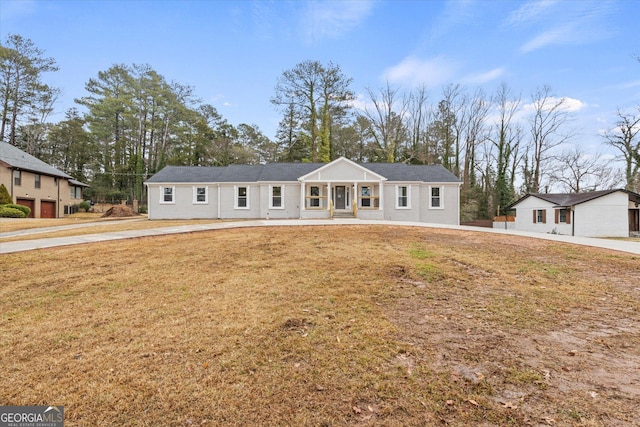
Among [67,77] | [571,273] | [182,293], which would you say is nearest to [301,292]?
[182,293]

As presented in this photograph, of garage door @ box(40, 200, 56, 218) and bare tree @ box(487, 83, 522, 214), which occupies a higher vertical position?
bare tree @ box(487, 83, 522, 214)

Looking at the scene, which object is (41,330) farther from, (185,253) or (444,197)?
(444,197)

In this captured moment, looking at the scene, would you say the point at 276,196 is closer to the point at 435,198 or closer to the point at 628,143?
the point at 435,198

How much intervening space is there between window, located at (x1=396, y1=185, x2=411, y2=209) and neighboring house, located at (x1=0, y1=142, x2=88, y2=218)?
31172 millimetres

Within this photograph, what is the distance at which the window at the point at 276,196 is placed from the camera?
20.4m

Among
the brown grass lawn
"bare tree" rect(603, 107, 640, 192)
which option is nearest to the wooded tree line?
"bare tree" rect(603, 107, 640, 192)

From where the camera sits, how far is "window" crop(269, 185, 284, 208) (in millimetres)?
20391

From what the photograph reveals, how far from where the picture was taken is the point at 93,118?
124 ft

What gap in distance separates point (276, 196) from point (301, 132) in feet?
57.9

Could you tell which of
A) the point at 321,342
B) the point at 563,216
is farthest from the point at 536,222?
the point at 321,342

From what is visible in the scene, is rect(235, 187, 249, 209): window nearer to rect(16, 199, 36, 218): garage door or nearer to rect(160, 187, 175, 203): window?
rect(160, 187, 175, 203): window

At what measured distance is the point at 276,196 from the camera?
20.5m

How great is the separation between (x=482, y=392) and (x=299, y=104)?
115 feet

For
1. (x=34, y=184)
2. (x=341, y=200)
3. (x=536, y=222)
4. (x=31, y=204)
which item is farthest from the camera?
(x=34, y=184)
